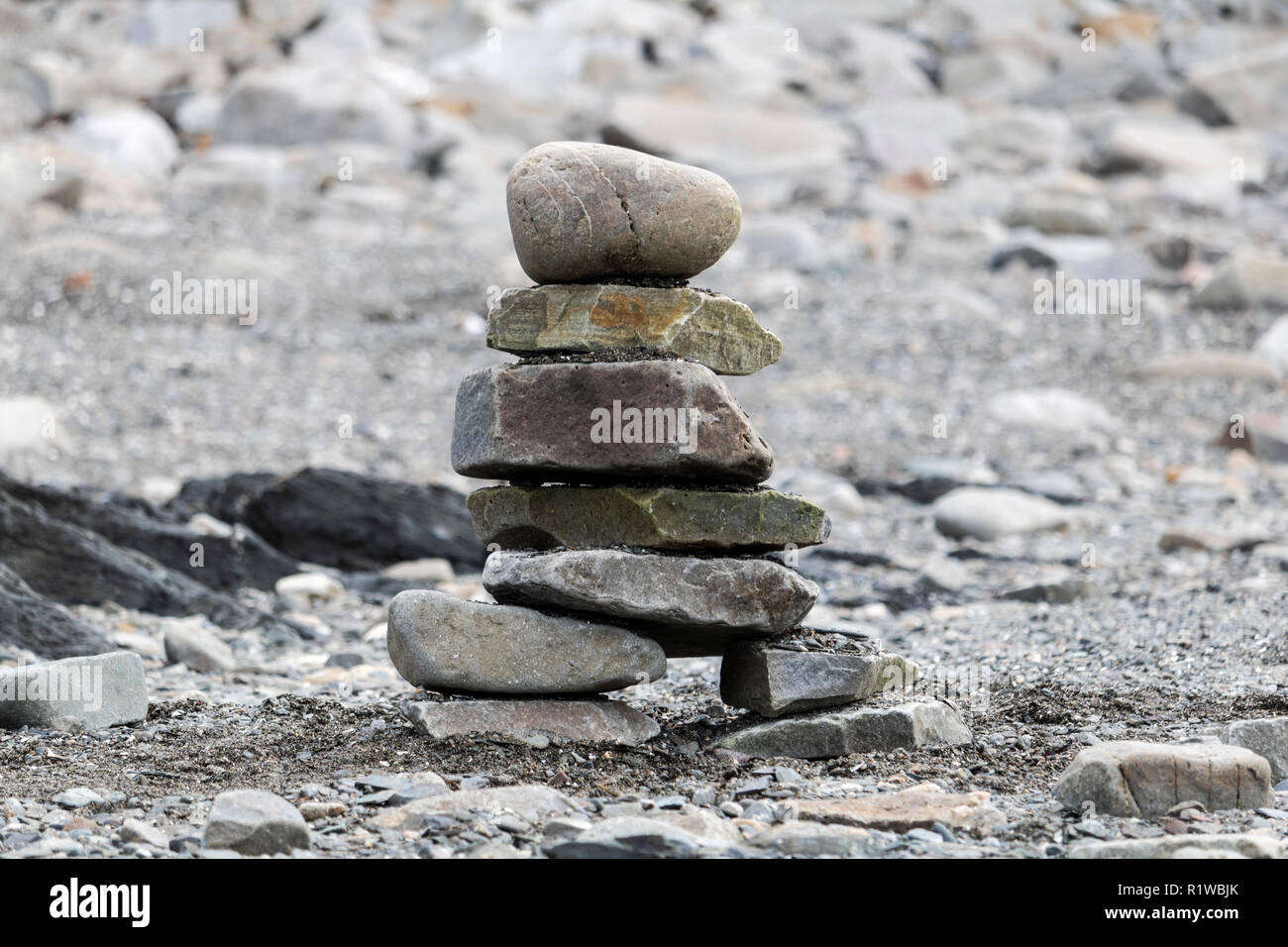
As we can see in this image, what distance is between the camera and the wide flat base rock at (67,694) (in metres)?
7.12

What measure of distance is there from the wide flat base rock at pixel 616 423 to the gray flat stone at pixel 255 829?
6.72ft

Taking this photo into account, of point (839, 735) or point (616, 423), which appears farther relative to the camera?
point (839, 735)

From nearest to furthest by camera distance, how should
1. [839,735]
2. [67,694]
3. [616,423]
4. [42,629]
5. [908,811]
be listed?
[908,811] < [616,423] < [839,735] < [67,694] < [42,629]

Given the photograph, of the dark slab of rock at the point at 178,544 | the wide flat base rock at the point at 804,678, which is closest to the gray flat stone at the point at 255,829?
the wide flat base rock at the point at 804,678

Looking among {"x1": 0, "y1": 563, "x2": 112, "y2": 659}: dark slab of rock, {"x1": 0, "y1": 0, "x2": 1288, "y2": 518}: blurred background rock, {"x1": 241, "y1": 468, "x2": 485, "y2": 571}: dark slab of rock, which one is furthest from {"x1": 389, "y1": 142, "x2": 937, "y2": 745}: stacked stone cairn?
{"x1": 0, "y1": 0, "x2": 1288, "y2": 518}: blurred background rock

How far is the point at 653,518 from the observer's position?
21.7 feet

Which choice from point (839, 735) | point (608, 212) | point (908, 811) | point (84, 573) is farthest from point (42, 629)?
point (908, 811)

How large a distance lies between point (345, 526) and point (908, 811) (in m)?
7.70

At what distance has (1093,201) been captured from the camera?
77.5 ft

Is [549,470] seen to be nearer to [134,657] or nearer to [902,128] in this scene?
[134,657]

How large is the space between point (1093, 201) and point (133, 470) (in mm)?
15603

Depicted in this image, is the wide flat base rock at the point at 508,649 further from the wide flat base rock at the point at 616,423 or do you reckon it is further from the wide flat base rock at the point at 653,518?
the wide flat base rock at the point at 616,423

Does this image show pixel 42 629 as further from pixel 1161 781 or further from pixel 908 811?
pixel 1161 781

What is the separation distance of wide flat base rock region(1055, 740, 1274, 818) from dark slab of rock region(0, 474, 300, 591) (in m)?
7.52
